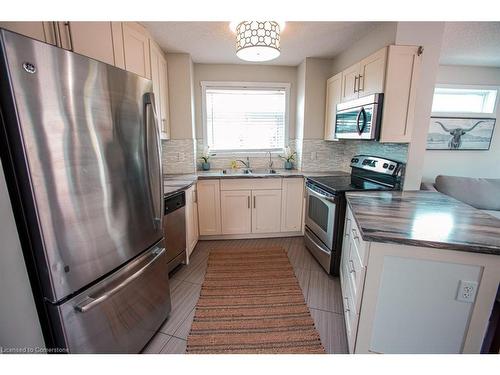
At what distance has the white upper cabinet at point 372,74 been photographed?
1908 millimetres

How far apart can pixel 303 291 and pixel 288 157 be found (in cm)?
197

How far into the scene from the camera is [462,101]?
124 inches

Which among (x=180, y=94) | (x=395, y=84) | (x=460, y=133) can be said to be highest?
(x=180, y=94)

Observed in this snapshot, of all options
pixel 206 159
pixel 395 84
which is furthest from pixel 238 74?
pixel 395 84

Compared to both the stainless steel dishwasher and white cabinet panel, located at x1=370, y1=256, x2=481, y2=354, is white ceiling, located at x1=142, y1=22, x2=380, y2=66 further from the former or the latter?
white cabinet panel, located at x1=370, y1=256, x2=481, y2=354

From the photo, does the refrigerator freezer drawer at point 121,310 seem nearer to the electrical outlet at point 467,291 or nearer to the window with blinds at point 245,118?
the electrical outlet at point 467,291

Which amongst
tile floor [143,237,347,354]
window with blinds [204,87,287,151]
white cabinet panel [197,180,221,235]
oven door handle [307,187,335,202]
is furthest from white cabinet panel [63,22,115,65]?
oven door handle [307,187,335,202]

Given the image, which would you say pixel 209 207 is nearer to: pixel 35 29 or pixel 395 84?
pixel 35 29

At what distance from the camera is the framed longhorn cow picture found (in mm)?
3131

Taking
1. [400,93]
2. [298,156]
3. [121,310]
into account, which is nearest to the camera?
[121,310]

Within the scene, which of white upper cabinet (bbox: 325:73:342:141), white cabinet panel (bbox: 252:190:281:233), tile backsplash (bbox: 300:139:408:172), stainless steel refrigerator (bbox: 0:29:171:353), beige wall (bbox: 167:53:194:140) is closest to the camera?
stainless steel refrigerator (bbox: 0:29:171:353)

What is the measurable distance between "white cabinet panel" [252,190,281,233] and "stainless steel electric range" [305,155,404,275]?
18.5 inches

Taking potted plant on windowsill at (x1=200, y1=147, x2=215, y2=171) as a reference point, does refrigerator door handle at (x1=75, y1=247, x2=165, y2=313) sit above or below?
below
